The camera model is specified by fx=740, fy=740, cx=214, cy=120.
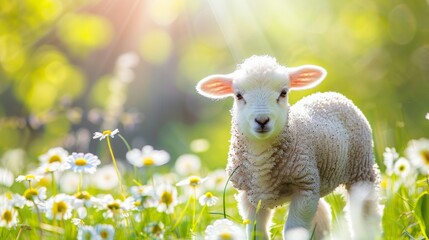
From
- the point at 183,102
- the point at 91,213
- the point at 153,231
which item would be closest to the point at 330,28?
the point at 183,102

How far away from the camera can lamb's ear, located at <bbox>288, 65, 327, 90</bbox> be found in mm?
3490

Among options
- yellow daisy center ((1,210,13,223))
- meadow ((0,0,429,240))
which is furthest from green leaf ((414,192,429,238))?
meadow ((0,0,429,240))

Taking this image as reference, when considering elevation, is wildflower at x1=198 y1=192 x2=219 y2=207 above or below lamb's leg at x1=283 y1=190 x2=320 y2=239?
above

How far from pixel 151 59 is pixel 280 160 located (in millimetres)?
10137

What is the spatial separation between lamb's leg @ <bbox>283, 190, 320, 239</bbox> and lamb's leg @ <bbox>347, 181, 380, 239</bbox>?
1.95 feet

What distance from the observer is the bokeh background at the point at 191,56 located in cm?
1015

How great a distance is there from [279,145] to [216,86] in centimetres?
47

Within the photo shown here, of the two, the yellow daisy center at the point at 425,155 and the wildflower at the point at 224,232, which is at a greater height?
the yellow daisy center at the point at 425,155

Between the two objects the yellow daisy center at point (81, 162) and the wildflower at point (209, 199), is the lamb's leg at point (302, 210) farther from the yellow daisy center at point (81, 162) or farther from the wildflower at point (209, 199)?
the yellow daisy center at point (81, 162)

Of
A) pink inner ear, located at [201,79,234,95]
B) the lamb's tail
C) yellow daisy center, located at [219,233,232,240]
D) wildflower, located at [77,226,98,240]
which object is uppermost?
pink inner ear, located at [201,79,234,95]

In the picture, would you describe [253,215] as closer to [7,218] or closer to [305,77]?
[305,77]

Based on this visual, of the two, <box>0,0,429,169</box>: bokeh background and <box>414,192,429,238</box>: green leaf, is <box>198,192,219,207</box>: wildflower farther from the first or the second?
<box>0,0,429,169</box>: bokeh background

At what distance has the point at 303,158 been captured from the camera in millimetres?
3229

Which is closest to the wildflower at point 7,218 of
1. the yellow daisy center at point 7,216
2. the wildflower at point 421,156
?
the yellow daisy center at point 7,216
